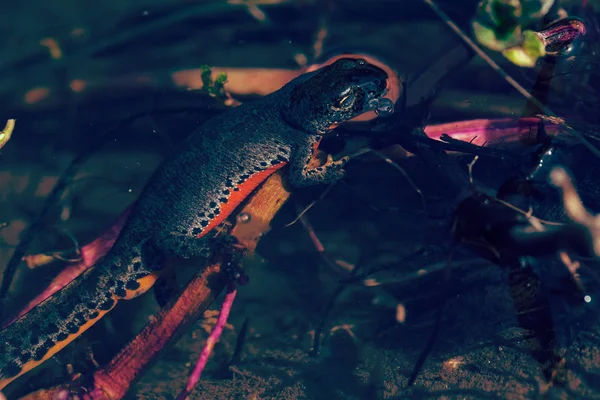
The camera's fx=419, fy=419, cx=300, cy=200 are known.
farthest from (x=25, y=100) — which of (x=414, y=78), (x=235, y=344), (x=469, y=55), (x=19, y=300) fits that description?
(x=469, y=55)

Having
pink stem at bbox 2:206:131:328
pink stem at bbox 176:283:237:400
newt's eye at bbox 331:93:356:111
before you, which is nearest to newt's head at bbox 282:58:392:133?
newt's eye at bbox 331:93:356:111

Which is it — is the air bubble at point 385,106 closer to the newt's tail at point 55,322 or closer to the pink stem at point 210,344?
the pink stem at point 210,344

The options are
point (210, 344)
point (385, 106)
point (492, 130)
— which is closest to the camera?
point (210, 344)

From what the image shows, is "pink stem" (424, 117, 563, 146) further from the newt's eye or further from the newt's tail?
the newt's tail

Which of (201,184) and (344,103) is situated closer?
(344,103)

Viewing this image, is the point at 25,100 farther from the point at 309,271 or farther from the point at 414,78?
the point at 414,78

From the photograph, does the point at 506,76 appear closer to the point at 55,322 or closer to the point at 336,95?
the point at 336,95

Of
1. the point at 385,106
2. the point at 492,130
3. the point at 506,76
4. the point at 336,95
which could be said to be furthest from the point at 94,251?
the point at 506,76
